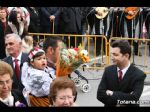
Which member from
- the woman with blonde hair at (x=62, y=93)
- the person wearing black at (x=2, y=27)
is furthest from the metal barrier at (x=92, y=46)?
the woman with blonde hair at (x=62, y=93)

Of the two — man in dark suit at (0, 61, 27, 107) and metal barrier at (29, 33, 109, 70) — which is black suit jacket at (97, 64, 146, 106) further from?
metal barrier at (29, 33, 109, 70)

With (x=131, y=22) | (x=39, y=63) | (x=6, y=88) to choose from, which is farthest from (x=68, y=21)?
(x=6, y=88)

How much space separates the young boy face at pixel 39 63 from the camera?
488cm

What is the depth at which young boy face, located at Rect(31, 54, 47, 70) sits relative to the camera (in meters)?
4.88

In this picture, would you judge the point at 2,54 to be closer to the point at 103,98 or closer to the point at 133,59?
the point at 103,98

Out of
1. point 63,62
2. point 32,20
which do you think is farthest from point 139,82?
point 32,20

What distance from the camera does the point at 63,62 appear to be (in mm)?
4770

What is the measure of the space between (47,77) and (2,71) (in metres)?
0.93

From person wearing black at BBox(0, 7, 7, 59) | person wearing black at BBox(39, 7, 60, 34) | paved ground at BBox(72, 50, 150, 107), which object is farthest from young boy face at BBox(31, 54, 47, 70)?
person wearing black at BBox(39, 7, 60, 34)

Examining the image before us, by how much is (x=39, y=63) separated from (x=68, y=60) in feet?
1.20

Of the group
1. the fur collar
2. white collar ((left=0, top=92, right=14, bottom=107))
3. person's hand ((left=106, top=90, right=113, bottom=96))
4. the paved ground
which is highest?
the fur collar

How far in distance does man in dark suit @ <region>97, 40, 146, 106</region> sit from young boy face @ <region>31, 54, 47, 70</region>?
78cm

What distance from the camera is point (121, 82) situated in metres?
4.47

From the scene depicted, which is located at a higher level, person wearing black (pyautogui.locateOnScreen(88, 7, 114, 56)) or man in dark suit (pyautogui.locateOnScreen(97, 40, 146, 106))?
person wearing black (pyautogui.locateOnScreen(88, 7, 114, 56))
